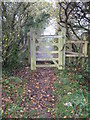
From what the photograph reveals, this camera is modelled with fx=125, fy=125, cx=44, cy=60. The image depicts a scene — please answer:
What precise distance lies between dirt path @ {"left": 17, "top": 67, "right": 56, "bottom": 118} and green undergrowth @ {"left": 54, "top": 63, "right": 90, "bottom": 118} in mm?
187

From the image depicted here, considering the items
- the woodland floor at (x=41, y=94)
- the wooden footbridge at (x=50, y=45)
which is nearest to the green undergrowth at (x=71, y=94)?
the woodland floor at (x=41, y=94)

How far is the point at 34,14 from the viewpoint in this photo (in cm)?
879

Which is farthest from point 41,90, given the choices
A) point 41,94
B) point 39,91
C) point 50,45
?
point 50,45

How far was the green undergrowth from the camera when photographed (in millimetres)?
2931

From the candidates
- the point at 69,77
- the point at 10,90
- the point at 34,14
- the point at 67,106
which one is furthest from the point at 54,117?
the point at 34,14

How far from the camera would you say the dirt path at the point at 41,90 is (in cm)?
310

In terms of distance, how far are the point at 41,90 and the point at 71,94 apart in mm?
938

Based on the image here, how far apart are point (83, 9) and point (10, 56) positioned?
11.3 feet

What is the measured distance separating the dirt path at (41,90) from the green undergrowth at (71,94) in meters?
0.19

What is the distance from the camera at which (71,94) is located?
3.58m

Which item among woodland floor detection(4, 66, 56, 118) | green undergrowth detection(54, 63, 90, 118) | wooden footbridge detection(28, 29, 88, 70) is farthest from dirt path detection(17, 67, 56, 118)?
wooden footbridge detection(28, 29, 88, 70)

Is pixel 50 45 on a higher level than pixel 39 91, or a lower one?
higher

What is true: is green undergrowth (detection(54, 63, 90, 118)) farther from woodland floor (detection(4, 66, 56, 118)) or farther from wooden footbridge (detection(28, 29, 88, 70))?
wooden footbridge (detection(28, 29, 88, 70))

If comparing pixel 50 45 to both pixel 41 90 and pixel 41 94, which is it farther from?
pixel 41 94
